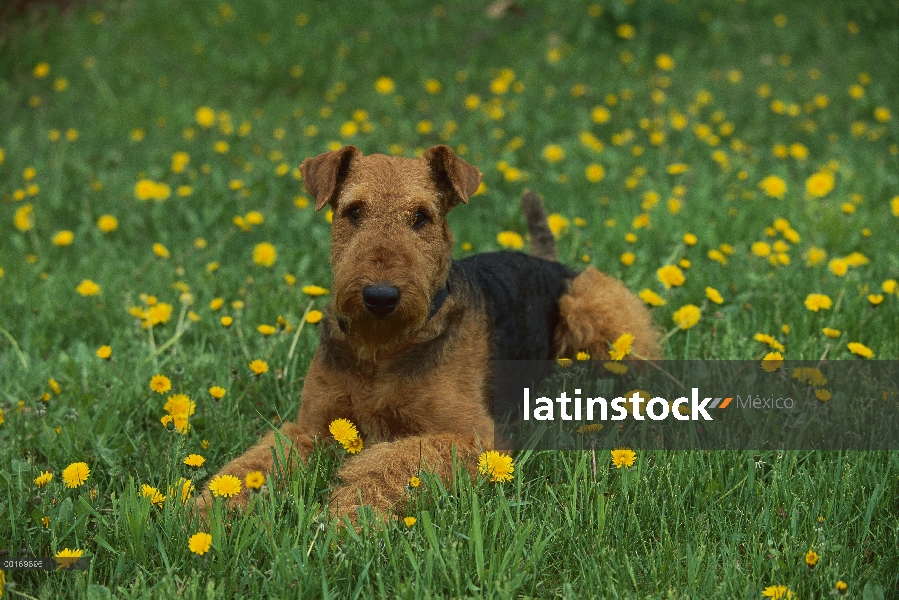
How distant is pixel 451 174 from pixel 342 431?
0.99 m

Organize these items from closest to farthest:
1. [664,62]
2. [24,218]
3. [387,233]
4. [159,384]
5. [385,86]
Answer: [387,233] → [159,384] → [24,218] → [385,86] → [664,62]

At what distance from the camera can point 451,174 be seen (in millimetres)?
3041

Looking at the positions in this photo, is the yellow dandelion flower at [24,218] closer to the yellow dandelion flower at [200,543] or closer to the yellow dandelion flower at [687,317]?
the yellow dandelion flower at [200,543]

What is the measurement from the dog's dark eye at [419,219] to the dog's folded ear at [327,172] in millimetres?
340

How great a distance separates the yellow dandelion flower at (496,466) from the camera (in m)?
2.58

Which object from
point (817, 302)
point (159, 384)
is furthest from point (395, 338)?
point (817, 302)

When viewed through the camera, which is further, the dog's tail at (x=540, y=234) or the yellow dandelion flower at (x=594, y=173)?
the yellow dandelion flower at (x=594, y=173)

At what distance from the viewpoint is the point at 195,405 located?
331cm

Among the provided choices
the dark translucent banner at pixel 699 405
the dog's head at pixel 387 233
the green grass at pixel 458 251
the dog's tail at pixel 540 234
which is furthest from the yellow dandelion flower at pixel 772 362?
the dog's tail at pixel 540 234

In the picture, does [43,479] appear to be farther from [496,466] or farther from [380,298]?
[496,466]

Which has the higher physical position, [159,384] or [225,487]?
[159,384]

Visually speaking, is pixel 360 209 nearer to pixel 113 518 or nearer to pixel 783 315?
pixel 113 518

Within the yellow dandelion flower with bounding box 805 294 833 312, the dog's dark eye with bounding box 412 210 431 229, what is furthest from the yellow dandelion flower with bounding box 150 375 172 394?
the yellow dandelion flower with bounding box 805 294 833 312

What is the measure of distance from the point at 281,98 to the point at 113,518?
5.72 meters
